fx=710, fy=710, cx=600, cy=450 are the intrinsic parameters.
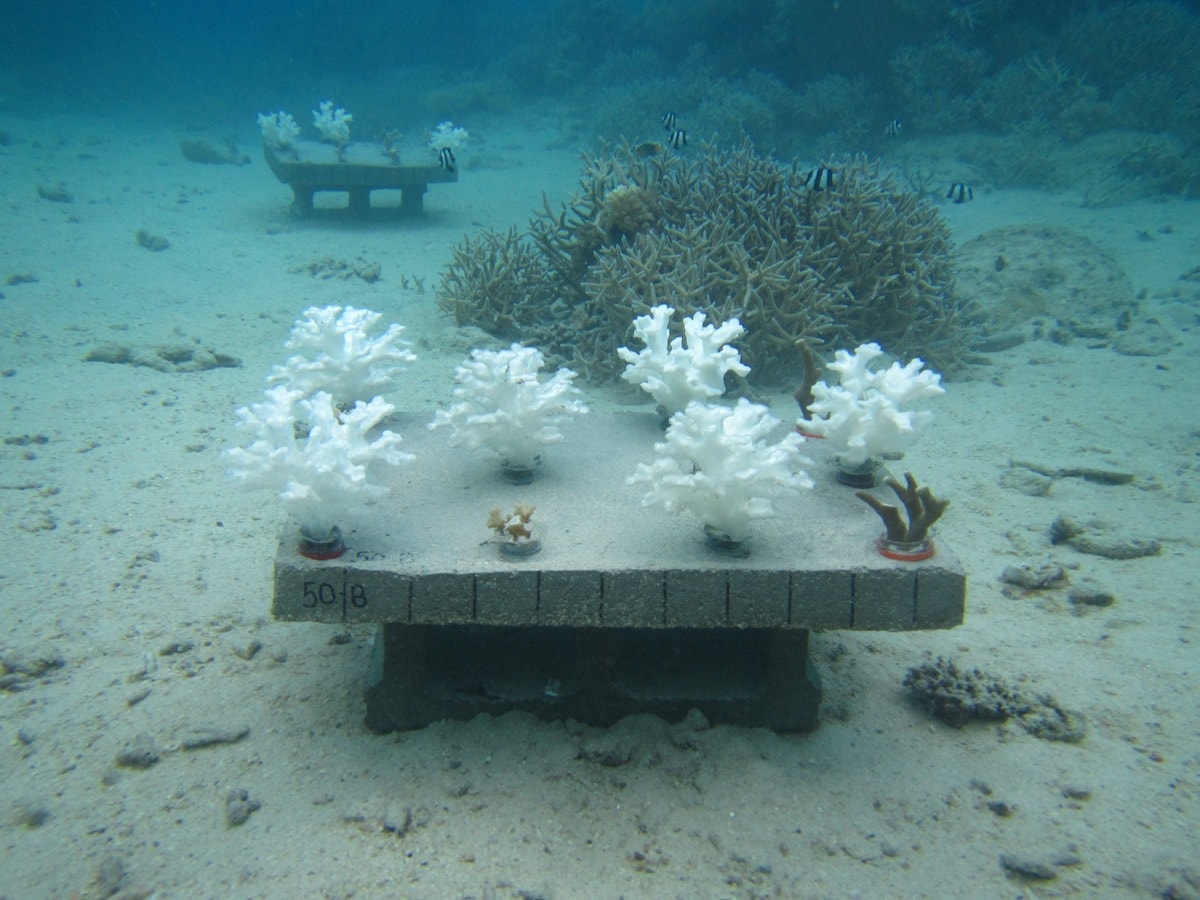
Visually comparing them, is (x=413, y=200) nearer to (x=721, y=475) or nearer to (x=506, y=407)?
(x=506, y=407)

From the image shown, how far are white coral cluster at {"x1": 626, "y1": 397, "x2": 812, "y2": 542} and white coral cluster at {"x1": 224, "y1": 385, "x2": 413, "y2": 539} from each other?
95 cm

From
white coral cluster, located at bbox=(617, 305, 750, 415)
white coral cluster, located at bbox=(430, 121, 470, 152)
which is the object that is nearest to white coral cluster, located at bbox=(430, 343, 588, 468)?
white coral cluster, located at bbox=(617, 305, 750, 415)

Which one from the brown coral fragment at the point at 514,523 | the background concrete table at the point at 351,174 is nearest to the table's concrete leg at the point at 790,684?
the brown coral fragment at the point at 514,523

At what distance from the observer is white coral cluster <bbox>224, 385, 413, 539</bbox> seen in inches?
89.8

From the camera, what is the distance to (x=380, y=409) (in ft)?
9.03

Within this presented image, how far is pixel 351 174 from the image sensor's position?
10.8 m

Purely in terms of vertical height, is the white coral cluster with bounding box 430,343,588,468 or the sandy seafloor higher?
the white coral cluster with bounding box 430,343,588,468

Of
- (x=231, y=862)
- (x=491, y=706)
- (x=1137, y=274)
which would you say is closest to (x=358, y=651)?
(x=491, y=706)

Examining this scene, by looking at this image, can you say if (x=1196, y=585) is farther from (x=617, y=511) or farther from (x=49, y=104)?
(x=49, y=104)

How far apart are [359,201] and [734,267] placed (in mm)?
7729

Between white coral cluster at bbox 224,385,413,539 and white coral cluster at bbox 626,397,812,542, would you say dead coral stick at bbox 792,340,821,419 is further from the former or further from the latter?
white coral cluster at bbox 224,385,413,539

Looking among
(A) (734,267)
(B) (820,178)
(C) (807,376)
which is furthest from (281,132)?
(C) (807,376)

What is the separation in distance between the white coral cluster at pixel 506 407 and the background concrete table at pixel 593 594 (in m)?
0.15

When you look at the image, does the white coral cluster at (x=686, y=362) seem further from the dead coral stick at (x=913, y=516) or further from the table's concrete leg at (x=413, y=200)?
the table's concrete leg at (x=413, y=200)
